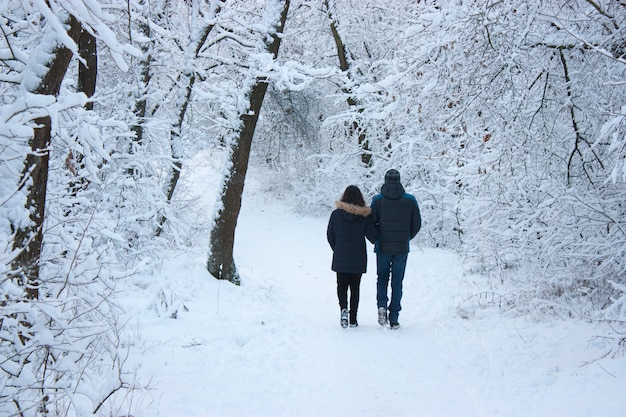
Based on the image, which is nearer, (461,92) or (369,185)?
(461,92)

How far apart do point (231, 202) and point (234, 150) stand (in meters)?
0.96

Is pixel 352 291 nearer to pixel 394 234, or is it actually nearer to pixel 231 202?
pixel 394 234

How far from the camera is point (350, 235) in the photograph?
7078 millimetres

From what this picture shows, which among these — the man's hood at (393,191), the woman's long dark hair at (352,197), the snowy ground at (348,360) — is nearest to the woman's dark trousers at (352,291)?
the snowy ground at (348,360)

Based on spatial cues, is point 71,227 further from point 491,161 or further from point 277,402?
point 491,161

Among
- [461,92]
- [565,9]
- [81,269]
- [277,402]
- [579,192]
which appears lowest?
[277,402]

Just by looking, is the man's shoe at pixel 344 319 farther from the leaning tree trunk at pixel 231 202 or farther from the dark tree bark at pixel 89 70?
the dark tree bark at pixel 89 70

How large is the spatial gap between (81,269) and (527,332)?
5275 millimetres

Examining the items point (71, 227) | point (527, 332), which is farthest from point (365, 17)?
point (71, 227)

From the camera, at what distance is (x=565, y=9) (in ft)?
21.4

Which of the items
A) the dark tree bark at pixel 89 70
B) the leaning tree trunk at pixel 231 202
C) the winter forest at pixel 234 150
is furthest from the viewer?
the leaning tree trunk at pixel 231 202

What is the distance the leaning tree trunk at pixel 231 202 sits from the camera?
30.3 feet

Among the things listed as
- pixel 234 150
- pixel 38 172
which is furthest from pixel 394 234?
pixel 38 172

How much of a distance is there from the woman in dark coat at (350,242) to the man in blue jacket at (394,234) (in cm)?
21
